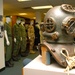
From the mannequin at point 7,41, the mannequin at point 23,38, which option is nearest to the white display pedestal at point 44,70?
the mannequin at point 7,41

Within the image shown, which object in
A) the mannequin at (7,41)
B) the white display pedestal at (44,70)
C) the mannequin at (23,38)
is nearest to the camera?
the white display pedestal at (44,70)

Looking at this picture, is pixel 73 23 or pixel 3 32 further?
pixel 3 32

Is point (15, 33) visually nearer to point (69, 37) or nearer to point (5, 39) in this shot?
point (5, 39)

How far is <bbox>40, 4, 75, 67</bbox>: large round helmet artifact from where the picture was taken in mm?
910

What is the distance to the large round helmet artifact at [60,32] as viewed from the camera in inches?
35.8

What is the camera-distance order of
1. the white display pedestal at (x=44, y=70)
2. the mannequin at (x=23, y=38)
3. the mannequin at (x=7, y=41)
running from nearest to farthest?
the white display pedestal at (x=44, y=70) < the mannequin at (x=7, y=41) < the mannequin at (x=23, y=38)

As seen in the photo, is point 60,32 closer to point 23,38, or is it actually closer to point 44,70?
point 44,70

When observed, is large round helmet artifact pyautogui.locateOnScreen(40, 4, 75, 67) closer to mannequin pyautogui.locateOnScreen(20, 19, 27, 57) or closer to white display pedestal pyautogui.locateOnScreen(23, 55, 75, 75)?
white display pedestal pyautogui.locateOnScreen(23, 55, 75, 75)

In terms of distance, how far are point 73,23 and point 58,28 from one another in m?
0.10

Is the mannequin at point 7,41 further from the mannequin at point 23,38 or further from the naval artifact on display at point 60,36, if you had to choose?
the naval artifact on display at point 60,36

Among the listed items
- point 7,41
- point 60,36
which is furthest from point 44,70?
point 7,41

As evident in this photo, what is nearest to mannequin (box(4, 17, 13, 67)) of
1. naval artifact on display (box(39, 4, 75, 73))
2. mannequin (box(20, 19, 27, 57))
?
mannequin (box(20, 19, 27, 57))

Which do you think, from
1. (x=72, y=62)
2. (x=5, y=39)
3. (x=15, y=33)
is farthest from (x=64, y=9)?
(x=15, y=33)

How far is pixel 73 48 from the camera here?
0.99 metres
